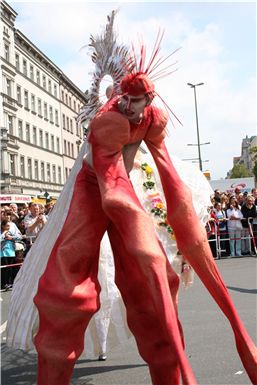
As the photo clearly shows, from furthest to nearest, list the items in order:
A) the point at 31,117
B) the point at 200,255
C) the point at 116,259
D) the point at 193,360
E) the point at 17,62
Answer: the point at 31,117, the point at 17,62, the point at 193,360, the point at 116,259, the point at 200,255

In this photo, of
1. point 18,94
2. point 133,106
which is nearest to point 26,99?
point 18,94

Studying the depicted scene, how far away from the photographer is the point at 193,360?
4.21 m

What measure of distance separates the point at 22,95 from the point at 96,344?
38385mm

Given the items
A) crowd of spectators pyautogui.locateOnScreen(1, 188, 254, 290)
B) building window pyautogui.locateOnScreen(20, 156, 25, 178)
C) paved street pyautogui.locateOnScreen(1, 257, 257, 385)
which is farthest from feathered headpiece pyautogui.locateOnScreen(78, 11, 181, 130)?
building window pyautogui.locateOnScreen(20, 156, 25, 178)

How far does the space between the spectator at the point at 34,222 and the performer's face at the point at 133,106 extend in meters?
6.88

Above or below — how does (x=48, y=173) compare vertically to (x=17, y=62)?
below

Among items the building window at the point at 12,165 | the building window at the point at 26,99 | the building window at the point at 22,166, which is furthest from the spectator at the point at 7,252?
the building window at the point at 26,99

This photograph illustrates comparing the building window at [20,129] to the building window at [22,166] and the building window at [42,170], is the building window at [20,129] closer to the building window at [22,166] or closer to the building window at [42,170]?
the building window at [22,166]

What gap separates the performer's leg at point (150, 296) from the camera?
2.42 metres

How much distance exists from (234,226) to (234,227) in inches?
0.9

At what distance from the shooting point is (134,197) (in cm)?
273

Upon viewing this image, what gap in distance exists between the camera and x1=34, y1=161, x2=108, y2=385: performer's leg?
271 cm

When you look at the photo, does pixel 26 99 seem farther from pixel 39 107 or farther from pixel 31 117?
pixel 39 107

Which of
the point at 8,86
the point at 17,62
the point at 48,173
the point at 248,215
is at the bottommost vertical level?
the point at 248,215
